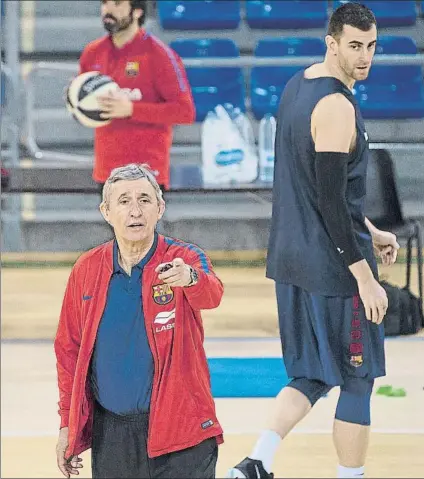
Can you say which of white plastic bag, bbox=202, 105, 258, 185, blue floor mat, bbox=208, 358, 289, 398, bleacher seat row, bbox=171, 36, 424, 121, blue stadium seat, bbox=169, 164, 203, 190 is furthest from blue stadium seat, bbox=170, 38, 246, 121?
blue floor mat, bbox=208, 358, 289, 398

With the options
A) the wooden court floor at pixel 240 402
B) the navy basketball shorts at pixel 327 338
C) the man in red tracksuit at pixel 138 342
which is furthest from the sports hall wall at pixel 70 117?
the man in red tracksuit at pixel 138 342

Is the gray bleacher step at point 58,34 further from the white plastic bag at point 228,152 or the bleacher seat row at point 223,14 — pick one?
the white plastic bag at point 228,152

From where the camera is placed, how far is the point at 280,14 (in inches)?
166

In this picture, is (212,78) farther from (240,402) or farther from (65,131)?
(240,402)

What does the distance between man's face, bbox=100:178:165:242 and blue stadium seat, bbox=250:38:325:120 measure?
2.91 metres

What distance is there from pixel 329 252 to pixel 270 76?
10.2 ft

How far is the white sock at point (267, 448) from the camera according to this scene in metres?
1.42

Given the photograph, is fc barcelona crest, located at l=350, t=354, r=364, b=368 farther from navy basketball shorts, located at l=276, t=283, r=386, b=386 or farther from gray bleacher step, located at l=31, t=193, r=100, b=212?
gray bleacher step, located at l=31, t=193, r=100, b=212

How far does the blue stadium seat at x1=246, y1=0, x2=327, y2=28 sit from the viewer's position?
3807mm

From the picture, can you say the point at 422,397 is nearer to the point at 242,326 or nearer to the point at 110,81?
the point at 242,326

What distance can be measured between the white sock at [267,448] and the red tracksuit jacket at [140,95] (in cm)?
125

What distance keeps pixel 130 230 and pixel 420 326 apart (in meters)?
0.64

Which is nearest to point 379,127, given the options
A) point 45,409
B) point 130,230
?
point 130,230

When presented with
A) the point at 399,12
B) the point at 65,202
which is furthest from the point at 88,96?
the point at 65,202
